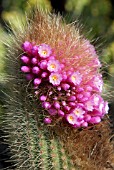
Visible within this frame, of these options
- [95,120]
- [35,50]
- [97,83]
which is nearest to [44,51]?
[35,50]

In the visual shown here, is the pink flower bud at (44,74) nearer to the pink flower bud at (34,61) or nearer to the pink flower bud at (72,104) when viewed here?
the pink flower bud at (34,61)

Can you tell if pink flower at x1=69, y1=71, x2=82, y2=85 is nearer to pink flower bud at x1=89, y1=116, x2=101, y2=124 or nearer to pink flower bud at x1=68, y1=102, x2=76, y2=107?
pink flower bud at x1=68, y1=102, x2=76, y2=107

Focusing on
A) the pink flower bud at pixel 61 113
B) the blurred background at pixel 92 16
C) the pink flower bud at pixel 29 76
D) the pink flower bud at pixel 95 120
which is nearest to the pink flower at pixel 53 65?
the pink flower bud at pixel 29 76

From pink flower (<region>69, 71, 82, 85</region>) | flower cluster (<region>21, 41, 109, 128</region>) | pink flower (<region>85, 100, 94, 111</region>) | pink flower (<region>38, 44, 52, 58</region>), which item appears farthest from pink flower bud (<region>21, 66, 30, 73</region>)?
pink flower (<region>85, 100, 94, 111</region>)

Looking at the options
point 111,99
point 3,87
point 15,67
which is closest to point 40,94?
point 15,67

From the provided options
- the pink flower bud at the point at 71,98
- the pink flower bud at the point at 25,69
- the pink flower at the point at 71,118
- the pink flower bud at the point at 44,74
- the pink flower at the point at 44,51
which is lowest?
the pink flower at the point at 71,118

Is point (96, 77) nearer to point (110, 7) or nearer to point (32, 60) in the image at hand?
point (32, 60)

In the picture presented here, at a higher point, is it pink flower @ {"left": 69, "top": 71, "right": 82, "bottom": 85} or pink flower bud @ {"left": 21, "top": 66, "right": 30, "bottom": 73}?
pink flower bud @ {"left": 21, "top": 66, "right": 30, "bottom": 73}

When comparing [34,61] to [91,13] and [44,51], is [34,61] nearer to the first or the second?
[44,51]
